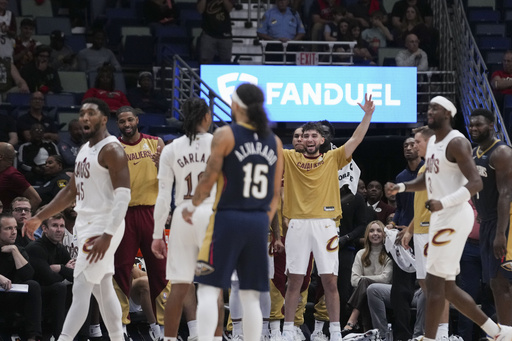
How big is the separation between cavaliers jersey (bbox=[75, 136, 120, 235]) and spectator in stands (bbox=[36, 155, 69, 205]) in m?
3.79

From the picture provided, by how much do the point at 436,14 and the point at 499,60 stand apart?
1796mm

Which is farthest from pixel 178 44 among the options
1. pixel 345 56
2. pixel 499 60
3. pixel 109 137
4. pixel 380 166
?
pixel 109 137

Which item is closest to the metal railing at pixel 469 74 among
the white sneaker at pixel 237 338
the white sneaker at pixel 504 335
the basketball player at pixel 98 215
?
the white sneaker at pixel 504 335

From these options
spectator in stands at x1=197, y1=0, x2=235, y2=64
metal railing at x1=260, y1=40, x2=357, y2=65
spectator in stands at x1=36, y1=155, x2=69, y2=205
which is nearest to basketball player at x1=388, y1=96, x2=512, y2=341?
spectator in stands at x1=36, y1=155, x2=69, y2=205

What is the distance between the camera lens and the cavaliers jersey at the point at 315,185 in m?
9.02

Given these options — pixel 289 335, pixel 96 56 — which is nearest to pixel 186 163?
pixel 289 335

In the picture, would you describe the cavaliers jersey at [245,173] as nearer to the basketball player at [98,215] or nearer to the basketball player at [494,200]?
the basketball player at [98,215]

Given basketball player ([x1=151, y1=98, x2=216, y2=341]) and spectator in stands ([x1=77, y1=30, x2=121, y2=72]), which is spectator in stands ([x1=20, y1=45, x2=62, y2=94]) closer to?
spectator in stands ([x1=77, y1=30, x2=121, y2=72])

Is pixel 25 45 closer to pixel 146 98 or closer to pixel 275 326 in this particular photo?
pixel 146 98

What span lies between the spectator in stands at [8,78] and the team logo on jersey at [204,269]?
27.4 feet

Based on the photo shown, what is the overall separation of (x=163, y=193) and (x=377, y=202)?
5.39 metres

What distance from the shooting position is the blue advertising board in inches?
560

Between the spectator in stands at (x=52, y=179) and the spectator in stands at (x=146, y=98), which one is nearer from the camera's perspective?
the spectator in stands at (x=52, y=179)

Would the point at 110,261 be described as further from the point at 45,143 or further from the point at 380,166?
the point at 380,166
